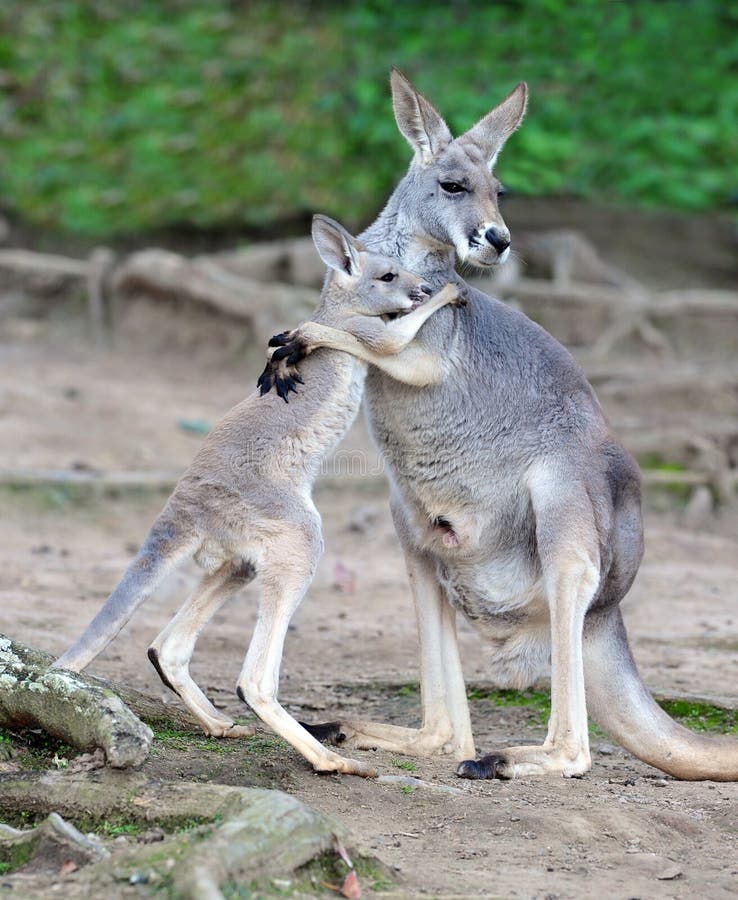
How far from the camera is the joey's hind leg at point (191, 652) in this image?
4055 mm

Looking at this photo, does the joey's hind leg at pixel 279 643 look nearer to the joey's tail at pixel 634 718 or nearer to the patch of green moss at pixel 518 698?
the joey's tail at pixel 634 718

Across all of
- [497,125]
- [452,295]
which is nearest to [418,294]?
[452,295]

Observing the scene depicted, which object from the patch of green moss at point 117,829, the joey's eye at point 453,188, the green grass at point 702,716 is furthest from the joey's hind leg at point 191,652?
the green grass at point 702,716

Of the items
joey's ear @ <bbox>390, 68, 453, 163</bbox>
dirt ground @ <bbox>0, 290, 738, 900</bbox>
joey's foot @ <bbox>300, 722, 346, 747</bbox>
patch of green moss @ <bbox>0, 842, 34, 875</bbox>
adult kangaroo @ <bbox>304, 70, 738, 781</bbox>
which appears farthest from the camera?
joey's ear @ <bbox>390, 68, 453, 163</bbox>

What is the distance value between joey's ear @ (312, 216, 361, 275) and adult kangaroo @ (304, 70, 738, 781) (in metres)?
0.18

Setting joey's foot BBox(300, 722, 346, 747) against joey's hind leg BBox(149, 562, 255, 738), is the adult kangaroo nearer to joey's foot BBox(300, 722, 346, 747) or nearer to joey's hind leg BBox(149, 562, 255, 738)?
joey's foot BBox(300, 722, 346, 747)

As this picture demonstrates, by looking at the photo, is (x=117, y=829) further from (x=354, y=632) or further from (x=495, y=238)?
(x=354, y=632)

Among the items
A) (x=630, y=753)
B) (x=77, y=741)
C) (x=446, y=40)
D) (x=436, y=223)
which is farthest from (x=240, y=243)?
(x=77, y=741)

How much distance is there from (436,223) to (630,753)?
2107 mm

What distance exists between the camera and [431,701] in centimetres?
448

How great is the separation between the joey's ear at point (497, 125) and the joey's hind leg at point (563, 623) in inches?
54.7

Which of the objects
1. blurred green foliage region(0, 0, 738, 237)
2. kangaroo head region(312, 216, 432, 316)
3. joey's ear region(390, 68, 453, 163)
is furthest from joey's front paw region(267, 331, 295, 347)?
blurred green foliage region(0, 0, 738, 237)

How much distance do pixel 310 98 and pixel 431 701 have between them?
31.4 feet

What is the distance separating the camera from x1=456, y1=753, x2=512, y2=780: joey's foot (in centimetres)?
404
